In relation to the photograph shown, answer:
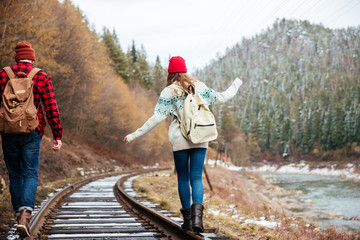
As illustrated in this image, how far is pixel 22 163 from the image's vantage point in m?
3.71

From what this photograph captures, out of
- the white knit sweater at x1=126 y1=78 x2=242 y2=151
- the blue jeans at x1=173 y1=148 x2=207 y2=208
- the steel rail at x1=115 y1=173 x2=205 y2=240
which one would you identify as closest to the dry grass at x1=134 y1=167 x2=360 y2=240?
the steel rail at x1=115 y1=173 x2=205 y2=240

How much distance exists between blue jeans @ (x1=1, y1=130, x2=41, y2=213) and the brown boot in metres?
0.05

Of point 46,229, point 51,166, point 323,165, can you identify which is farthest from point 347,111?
point 46,229

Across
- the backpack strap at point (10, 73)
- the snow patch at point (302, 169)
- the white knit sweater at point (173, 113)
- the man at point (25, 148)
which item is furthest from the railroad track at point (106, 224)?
the snow patch at point (302, 169)

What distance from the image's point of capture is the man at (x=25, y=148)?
358cm

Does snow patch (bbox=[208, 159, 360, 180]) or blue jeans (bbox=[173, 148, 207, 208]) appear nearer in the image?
blue jeans (bbox=[173, 148, 207, 208])

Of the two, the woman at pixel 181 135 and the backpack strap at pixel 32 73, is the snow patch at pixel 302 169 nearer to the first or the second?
the woman at pixel 181 135

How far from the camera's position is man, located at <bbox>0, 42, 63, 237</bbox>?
3580 mm

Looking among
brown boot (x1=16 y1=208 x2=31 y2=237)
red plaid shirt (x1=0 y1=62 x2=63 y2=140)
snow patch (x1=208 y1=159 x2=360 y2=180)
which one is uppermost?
red plaid shirt (x1=0 y1=62 x2=63 y2=140)

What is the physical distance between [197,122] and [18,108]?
68.1 inches

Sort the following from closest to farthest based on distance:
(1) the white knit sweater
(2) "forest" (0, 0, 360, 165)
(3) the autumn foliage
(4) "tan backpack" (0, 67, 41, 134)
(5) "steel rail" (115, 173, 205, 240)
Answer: (4) "tan backpack" (0, 67, 41, 134) → (1) the white knit sweater → (5) "steel rail" (115, 173, 205, 240) → (3) the autumn foliage → (2) "forest" (0, 0, 360, 165)

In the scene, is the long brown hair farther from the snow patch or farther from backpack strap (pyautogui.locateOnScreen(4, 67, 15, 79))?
the snow patch

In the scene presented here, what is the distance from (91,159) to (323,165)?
82.4 meters

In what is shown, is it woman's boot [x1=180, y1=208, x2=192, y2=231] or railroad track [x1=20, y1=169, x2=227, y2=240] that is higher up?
woman's boot [x1=180, y1=208, x2=192, y2=231]
